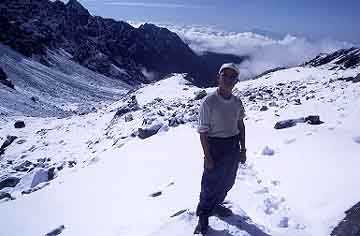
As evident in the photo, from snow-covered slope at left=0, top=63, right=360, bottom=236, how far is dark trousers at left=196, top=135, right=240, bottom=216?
0.50 metres

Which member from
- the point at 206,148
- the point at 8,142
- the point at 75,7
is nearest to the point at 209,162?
the point at 206,148

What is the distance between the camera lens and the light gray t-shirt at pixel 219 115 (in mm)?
5973

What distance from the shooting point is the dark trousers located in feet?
20.4

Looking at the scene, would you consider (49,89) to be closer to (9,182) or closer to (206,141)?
(9,182)

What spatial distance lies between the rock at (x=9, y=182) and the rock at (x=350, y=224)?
15892 millimetres

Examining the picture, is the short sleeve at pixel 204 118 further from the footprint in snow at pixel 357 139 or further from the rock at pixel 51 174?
the rock at pixel 51 174

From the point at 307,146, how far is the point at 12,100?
5388 centimetres

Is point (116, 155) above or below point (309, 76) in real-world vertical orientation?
below

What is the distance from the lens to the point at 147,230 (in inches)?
312


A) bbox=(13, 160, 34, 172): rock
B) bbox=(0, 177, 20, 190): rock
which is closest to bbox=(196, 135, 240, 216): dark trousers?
bbox=(0, 177, 20, 190): rock

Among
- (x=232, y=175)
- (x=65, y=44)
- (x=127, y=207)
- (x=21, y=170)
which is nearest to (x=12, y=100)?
(x=21, y=170)

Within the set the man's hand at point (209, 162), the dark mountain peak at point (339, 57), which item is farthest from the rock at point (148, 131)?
the dark mountain peak at point (339, 57)

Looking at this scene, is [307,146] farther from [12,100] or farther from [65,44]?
[65,44]

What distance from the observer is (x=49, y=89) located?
82.8m
